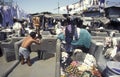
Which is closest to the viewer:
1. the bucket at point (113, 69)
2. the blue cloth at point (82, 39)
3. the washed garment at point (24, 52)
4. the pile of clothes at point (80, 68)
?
the bucket at point (113, 69)

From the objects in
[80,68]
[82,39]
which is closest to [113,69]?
[80,68]

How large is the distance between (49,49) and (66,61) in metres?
3.39

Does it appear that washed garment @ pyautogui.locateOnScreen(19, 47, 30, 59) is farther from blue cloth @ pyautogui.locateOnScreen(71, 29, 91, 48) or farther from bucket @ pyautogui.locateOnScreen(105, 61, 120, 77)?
bucket @ pyautogui.locateOnScreen(105, 61, 120, 77)

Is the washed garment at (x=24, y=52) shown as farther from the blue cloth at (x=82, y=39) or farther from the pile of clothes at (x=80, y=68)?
the blue cloth at (x=82, y=39)

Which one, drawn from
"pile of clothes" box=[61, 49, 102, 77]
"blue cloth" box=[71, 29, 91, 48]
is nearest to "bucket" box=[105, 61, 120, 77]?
"pile of clothes" box=[61, 49, 102, 77]

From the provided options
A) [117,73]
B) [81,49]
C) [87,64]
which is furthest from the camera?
[81,49]

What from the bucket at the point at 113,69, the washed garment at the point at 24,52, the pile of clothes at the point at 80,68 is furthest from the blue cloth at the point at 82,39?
the washed garment at the point at 24,52

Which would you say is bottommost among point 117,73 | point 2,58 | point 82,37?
point 2,58

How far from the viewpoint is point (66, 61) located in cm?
820

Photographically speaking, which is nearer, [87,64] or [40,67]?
[87,64]

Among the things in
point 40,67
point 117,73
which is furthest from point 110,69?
point 40,67

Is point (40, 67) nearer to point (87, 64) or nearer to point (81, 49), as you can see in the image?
point (81, 49)

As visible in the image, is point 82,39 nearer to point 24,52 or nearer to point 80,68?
point 80,68

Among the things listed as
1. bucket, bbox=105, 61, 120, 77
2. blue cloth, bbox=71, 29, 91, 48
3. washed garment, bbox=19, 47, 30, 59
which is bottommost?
washed garment, bbox=19, 47, 30, 59
